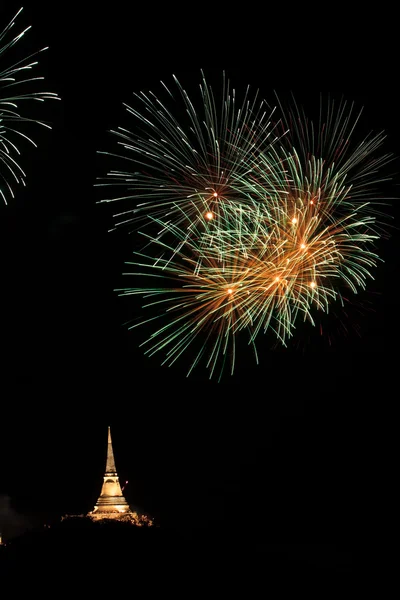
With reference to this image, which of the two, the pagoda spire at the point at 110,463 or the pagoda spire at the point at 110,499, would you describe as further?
the pagoda spire at the point at 110,463

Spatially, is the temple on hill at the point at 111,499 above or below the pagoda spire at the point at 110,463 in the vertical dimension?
below

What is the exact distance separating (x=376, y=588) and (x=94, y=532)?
803 cm

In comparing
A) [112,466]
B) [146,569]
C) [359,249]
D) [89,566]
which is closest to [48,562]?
[89,566]

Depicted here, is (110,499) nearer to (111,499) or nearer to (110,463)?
(111,499)

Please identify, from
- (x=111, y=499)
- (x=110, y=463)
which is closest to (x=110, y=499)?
(x=111, y=499)

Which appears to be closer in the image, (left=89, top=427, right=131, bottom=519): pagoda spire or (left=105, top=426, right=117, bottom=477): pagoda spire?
(left=89, top=427, right=131, bottom=519): pagoda spire

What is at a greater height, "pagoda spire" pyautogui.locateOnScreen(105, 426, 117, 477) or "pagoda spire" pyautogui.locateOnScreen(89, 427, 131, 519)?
"pagoda spire" pyautogui.locateOnScreen(105, 426, 117, 477)

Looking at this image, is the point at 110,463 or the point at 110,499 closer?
the point at 110,499

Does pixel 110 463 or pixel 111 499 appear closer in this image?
pixel 111 499

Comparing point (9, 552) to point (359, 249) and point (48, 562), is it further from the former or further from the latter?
point (359, 249)

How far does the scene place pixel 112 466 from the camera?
63281mm

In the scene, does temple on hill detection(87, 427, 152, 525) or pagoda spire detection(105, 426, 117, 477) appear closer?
temple on hill detection(87, 427, 152, 525)

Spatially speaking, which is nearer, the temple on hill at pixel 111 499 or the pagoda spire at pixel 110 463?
the temple on hill at pixel 111 499

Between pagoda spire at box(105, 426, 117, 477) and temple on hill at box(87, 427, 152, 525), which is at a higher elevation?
pagoda spire at box(105, 426, 117, 477)
